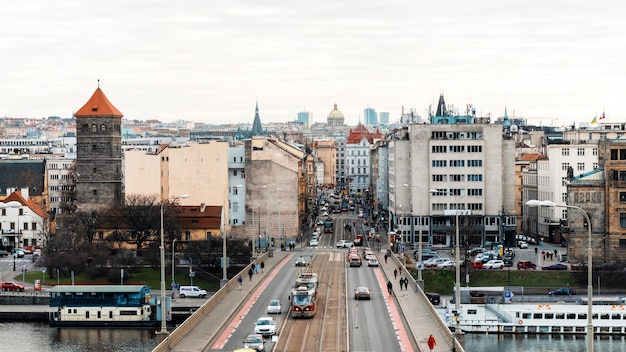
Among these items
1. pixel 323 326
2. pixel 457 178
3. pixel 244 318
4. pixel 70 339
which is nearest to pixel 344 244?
pixel 457 178

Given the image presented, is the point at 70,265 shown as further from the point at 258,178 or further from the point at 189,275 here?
the point at 258,178

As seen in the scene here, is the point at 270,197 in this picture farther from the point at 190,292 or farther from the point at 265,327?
the point at 265,327

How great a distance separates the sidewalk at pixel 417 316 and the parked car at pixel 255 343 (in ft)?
24.4

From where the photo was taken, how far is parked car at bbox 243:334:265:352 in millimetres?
57841

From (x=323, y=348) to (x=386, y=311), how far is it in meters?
14.8

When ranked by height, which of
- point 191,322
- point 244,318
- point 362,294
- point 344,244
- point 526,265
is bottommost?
point 244,318

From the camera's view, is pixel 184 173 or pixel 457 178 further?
pixel 184 173

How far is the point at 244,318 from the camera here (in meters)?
70.2

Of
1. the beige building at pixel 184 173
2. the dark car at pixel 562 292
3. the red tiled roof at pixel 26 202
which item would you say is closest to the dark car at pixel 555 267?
the dark car at pixel 562 292

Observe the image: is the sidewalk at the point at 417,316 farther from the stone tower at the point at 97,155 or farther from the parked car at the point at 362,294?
the stone tower at the point at 97,155

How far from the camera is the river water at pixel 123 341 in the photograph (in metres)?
88.8

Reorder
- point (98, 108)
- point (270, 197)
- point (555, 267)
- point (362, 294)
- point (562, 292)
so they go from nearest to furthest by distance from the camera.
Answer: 1. point (362, 294)
2. point (562, 292)
3. point (555, 267)
4. point (270, 197)
5. point (98, 108)

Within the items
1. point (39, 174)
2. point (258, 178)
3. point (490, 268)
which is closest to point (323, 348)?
point (490, 268)

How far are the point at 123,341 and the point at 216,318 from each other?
24.7 m
